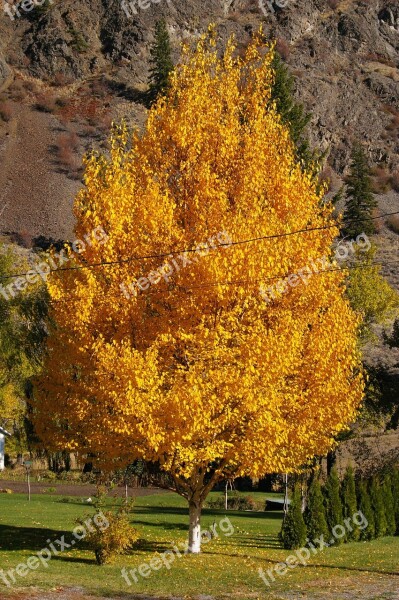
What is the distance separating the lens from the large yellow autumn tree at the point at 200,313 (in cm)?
1491

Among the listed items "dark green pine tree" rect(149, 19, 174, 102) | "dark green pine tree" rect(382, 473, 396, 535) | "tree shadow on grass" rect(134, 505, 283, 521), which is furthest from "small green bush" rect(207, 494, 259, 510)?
"dark green pine tree" rect(149, 19, 174, 102)

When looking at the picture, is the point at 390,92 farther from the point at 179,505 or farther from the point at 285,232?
the point at 285,232

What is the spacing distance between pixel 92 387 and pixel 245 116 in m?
7.52

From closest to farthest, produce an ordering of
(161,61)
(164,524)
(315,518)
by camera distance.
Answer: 1. (315,518)
2. (164,524)
3. (161,61)

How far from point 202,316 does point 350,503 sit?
10.7m

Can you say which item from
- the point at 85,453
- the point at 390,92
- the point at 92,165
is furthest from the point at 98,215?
the point at 390,92

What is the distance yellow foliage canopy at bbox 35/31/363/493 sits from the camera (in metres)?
14.9

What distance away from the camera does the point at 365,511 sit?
24.2 m

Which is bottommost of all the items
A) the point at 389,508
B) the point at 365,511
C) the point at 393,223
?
the point at 389,508

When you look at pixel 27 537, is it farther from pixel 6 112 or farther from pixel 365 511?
pixel 6 112

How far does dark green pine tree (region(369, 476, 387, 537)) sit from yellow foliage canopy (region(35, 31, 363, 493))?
27.3ft
